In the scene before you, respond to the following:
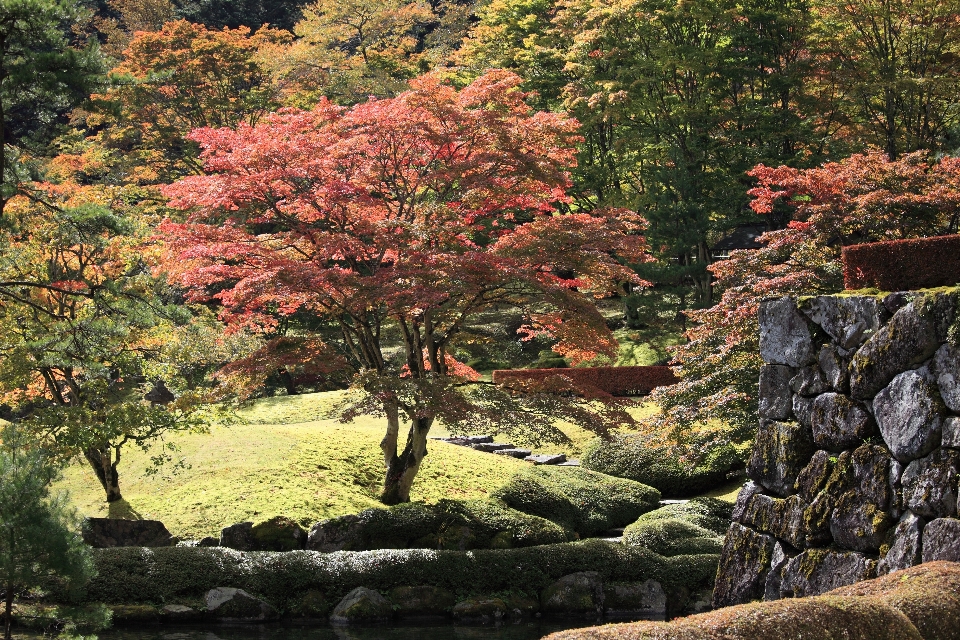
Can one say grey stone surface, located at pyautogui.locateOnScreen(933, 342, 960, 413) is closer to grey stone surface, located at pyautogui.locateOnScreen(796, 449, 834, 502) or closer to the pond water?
grey stone surface, located at pyautogui.locateOnScreen(796, 449, 834, 502)

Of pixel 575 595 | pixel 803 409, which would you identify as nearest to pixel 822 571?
pixel 803 409

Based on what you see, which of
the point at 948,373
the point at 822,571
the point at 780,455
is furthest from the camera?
the point at 780,455

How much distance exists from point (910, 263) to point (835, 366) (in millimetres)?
1183

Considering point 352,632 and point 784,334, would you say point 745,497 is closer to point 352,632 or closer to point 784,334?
point 784,334

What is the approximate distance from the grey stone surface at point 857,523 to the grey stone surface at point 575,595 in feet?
13.3

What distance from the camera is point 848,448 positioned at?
8625 mm

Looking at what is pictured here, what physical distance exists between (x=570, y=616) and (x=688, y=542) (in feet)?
7.34

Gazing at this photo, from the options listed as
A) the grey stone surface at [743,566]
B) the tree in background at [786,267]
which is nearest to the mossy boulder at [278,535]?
the tree in background at [786,267]

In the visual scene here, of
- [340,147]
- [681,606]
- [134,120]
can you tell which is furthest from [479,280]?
[134,120]

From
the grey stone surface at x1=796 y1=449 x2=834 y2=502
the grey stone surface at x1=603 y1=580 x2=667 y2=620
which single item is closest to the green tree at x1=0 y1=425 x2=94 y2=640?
the grey stone surface at x1=796 y1=449 x2=834 y2=502

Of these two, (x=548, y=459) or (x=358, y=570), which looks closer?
(x=358, y=570)

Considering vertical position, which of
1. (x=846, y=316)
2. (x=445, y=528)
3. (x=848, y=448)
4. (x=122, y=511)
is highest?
(x=846, y=316)

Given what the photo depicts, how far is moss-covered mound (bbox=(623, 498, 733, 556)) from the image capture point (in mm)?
12828

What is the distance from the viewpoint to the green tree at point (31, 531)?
7.05 metres
